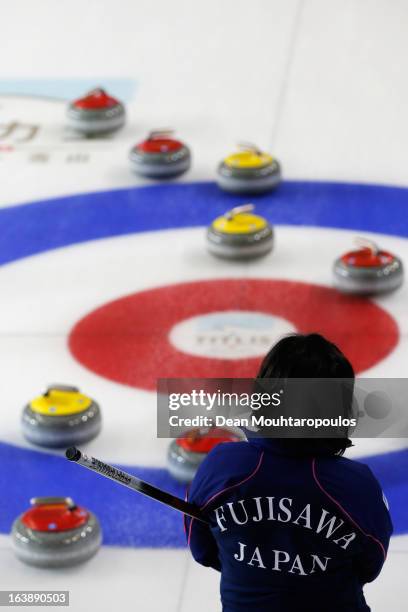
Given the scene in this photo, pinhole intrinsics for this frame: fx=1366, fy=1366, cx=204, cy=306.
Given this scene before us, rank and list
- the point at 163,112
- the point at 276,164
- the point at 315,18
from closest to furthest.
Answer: the point at 276,164 → the point at 163,112 → the point at 315,18

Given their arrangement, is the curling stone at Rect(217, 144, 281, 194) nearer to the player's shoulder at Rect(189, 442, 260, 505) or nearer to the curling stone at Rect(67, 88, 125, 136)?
the curling stone at Rect(67, 88, 125, 136)

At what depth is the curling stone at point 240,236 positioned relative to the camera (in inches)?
266

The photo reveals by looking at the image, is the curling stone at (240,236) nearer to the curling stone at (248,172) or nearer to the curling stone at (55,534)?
the curling stone at (248,172)

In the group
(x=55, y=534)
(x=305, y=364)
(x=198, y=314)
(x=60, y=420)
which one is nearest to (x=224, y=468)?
(x=305, y=364)

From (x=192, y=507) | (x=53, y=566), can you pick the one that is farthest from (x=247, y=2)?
(x=192, y=507)

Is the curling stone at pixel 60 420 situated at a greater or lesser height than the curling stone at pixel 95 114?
greater

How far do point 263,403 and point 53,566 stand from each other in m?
1.88

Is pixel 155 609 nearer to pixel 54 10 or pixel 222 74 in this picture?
pixel 222 74

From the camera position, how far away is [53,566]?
176 inches

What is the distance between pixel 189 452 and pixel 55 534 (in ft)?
2.09

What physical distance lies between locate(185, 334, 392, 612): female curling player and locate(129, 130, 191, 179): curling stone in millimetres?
4943

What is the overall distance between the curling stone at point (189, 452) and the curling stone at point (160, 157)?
3.04m

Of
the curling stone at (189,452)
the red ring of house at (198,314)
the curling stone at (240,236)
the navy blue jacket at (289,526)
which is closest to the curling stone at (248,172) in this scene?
the curling stone at (240,236)

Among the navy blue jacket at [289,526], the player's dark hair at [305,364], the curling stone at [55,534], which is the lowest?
the curling stone at [55,534]
